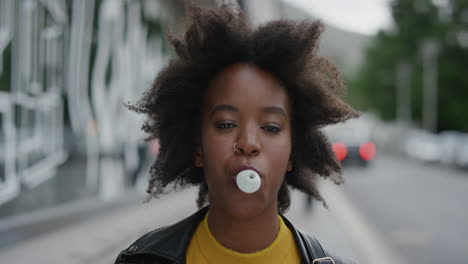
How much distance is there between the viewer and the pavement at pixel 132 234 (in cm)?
604

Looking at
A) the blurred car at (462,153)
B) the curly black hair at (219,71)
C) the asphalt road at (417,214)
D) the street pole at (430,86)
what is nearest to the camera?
the curly black hair at (219,71)

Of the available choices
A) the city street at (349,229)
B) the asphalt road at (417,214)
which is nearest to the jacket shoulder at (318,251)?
the city street at (349,229)

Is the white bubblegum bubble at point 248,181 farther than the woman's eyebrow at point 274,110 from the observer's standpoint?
No

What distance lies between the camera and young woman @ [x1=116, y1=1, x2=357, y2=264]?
1577 mm

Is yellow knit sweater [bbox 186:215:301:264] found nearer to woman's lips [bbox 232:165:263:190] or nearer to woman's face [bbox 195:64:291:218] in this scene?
woman's face [bbox 195:64:291:218]

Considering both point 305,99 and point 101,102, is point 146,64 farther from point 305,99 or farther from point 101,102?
point 305,99

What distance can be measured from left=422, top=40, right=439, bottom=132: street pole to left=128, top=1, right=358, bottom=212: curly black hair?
132 feet

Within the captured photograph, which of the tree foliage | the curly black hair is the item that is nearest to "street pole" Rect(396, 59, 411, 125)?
the tree foliage

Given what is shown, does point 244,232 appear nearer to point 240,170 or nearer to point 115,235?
point 240,170

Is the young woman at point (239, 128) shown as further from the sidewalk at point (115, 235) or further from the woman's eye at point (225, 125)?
the sidewalk at point (115, 235)

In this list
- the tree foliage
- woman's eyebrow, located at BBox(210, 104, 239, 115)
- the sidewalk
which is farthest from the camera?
the tree foliage

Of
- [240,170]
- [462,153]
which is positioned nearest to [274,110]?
[240,170]

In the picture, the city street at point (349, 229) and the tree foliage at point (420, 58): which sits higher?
the tree foliage at point (420, 58)

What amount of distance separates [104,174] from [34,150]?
9.15 feet
